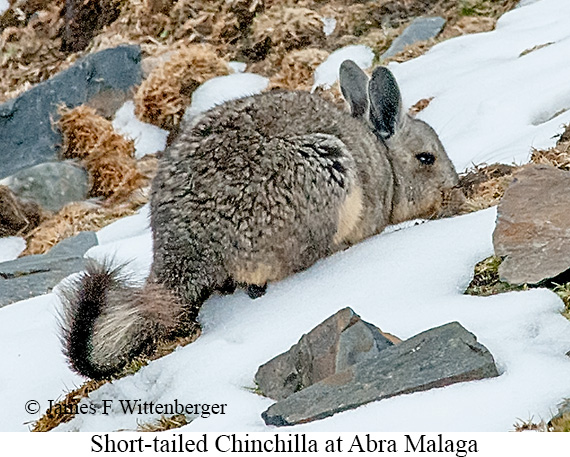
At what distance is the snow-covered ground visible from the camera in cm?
404

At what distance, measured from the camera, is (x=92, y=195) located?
41.0ft

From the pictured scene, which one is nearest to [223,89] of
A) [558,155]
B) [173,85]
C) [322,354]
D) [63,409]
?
[173,85]

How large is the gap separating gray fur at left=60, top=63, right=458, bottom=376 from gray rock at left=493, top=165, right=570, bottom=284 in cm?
106

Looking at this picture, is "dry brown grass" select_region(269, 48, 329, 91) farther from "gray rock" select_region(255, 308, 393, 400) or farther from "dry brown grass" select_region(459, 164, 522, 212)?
"gray rock" select_region(255, 308, 393, 400)

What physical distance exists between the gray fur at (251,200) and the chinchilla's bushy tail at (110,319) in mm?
13

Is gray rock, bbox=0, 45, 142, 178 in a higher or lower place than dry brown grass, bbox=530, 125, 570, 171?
lower

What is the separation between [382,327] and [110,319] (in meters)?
1.51

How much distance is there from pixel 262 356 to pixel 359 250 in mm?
1319

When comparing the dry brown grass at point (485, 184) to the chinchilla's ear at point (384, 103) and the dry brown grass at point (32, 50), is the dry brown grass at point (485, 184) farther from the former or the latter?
the dry brown grass at point (32, 50)

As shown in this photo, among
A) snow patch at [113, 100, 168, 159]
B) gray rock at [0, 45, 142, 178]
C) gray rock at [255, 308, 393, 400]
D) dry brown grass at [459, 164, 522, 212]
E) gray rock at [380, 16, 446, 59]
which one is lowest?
snow patch at [113, 100, 168, 159]

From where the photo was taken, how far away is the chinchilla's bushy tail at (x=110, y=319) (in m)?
5.33

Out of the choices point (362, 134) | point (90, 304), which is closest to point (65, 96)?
point (362, 134)

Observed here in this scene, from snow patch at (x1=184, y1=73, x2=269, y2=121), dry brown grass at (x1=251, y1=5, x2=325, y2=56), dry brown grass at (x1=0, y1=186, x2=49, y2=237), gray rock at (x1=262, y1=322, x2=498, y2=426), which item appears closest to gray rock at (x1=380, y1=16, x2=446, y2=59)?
dry brown grass at (x1=251, y1=5, x2=325, y2=56)

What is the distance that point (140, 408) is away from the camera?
202 inches
